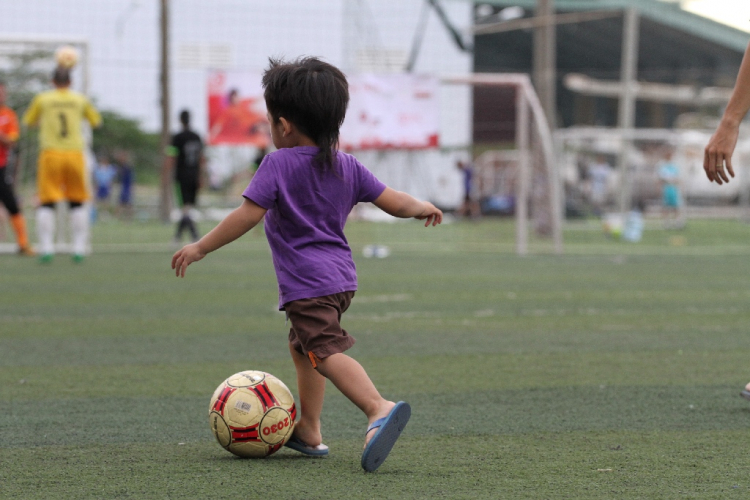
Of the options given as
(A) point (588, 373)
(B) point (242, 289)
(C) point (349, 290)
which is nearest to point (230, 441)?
(C) point (349, 290)

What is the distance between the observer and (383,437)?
3.26 meters

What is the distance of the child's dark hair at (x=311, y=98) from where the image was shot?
11.1 ft

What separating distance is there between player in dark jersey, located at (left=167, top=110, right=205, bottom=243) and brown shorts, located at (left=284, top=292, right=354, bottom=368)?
1155 centimetres

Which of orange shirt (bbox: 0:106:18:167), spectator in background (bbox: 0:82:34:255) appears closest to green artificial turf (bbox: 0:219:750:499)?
spectator in background (bbox: 0:82:34:255)

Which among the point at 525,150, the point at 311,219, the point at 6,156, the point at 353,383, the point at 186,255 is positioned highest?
the point at 525,150

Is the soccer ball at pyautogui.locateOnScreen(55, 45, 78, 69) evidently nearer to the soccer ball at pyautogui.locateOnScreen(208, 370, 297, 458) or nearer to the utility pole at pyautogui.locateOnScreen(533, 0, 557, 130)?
the soccer ball at pyautogui.locateOnScreen(208, 370, 297, 458)

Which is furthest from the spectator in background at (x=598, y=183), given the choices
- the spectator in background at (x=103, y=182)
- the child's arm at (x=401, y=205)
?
the child's arm at (x=401, y=205)

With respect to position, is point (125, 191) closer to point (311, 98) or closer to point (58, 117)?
point (58, 117)

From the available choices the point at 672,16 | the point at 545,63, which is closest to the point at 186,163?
the point at 545,63

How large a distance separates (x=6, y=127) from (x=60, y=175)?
4.24ft

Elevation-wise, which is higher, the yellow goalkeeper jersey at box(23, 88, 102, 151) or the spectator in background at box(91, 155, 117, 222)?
the yellow goalkeeper jersey at box(23, 88, 102, 151)

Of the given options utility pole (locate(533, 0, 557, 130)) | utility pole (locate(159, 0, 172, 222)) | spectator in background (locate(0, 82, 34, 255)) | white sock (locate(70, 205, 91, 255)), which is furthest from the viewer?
utility pole (locate(159, 0, 172, 222))

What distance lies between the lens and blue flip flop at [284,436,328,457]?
11.9 ft

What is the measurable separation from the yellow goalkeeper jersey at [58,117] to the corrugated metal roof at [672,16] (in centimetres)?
2681
